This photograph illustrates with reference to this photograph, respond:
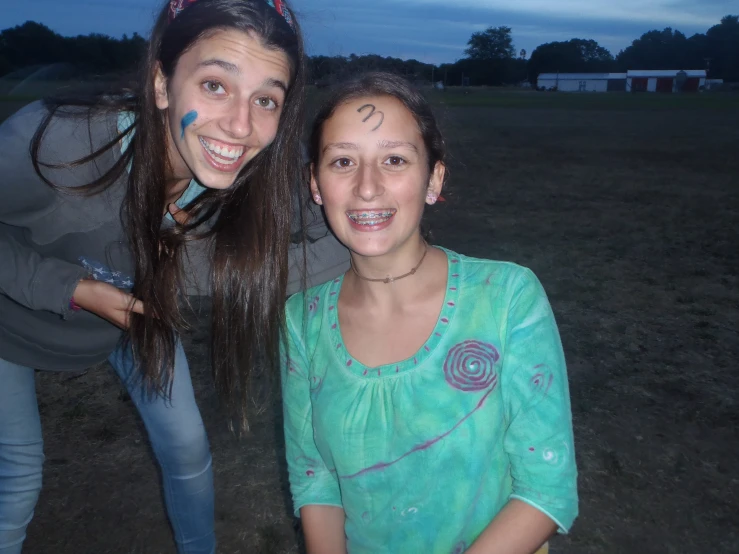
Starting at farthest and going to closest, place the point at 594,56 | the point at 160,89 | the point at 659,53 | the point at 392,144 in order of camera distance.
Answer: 1. the point at 594,56
2. the point at 659,53
3. the point at 160,89
4. the point at 392,144

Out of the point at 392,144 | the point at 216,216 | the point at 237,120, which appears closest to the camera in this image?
the point at 392,144

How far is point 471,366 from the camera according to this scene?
5.19 feet

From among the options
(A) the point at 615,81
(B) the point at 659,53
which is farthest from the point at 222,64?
(B) the point at 659,53

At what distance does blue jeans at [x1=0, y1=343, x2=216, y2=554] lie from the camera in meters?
2.07

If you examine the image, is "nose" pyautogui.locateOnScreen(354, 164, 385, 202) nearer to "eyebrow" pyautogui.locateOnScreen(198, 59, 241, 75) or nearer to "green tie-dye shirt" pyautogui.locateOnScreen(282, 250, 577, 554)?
"green tie-dye shirt" pyautogui.locateOnScreen(282, 250, 577, 554)

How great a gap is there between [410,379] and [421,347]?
0.09 meters

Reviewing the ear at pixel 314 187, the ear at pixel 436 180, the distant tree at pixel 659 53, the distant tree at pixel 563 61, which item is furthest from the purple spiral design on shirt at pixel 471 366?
the distant tree at pixel 659 53

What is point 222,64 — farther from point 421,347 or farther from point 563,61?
point 563,61

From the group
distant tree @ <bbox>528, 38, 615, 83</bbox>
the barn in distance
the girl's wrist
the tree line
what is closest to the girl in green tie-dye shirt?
the girl's wrist

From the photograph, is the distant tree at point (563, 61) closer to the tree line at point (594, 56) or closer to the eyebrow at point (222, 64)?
the tree line at point (594, 56)

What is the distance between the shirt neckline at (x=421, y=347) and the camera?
162cm

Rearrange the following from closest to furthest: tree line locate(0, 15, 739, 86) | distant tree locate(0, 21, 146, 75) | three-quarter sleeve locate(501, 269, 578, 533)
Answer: three-quarter sleeve locate(501, 269, 578, 533)
distant tree locate(0, 21, 146, 75)
tree line locate(0, 15, 739, 86)

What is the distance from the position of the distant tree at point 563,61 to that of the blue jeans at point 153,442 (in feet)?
287

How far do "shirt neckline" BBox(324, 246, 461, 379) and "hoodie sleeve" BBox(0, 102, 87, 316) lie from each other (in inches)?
31.0
